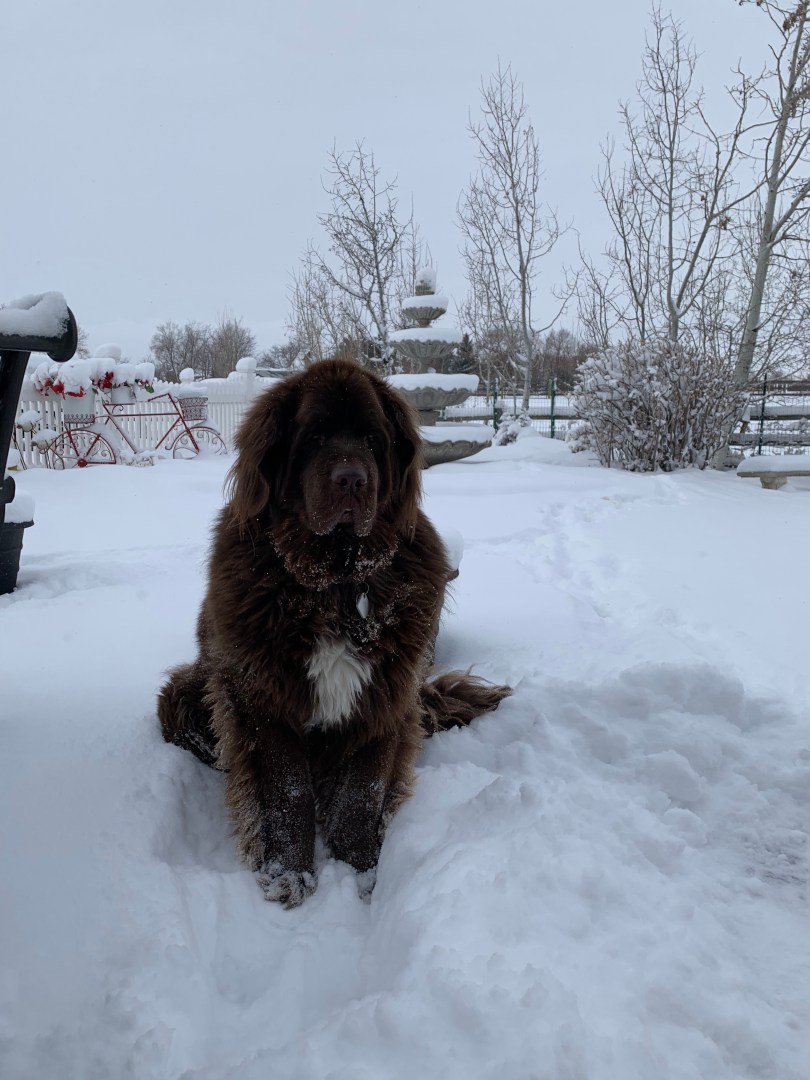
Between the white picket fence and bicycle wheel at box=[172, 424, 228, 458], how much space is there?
527 mm

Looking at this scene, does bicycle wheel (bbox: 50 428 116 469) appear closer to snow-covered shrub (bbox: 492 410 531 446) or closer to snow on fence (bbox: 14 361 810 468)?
snow on fence (bbox: 14 361 810 468)

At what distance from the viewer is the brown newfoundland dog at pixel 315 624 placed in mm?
1979

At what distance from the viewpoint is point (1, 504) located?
6.38 ft

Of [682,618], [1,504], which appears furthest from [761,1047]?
[682,618]

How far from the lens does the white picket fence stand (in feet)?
37.0

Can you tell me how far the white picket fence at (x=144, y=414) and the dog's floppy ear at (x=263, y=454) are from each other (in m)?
5.53

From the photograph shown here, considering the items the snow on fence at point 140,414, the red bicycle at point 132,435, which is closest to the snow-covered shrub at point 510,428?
the snow on fence at point 140,414

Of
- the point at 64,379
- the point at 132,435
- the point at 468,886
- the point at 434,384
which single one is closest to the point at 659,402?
the point at 434,384

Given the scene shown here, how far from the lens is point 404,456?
2230mm

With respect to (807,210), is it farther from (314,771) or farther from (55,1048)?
(55,1048)

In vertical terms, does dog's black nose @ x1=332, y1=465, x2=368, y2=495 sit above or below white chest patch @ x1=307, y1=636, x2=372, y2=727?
above

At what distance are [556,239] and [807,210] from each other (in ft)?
22.6

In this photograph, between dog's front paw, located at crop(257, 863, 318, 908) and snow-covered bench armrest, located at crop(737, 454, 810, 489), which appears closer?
dog's front paw, located at crop(257, 863, 318, 908)

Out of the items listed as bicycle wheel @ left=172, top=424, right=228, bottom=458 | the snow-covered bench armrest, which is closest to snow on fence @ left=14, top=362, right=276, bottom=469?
bicycle wheel @ left=172, top=424, right=228, bottom=458
